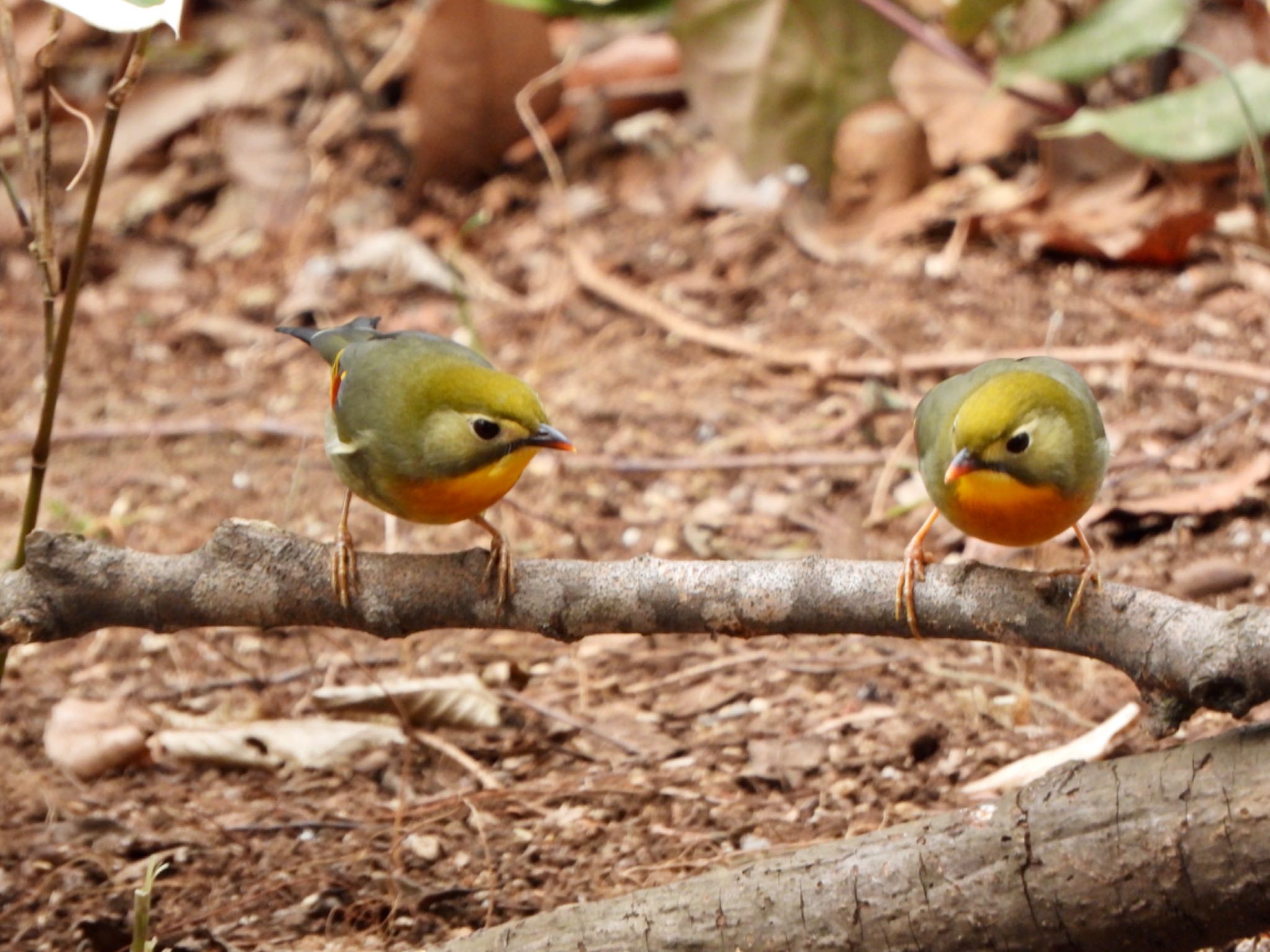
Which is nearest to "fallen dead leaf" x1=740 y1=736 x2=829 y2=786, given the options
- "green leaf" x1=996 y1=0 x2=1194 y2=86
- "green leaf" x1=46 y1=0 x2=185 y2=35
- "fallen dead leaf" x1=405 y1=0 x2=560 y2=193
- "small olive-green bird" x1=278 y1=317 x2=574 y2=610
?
"small olive-green bird" x1=278 y1=317 x2=574 y2=610

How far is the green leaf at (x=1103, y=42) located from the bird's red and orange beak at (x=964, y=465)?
338 centimetres

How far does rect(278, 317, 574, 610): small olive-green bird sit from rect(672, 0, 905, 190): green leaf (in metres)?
3.63

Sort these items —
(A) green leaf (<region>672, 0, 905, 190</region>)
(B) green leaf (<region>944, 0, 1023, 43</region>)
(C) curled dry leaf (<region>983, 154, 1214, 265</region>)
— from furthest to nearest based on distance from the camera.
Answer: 1. (A) green leaf (<region>672, 0, 905, 190</region>)
2. (C) curled dry leaf (<region>983, 154, 1214, 265</region>)
3. (B) green leaf (<region>944, 0, 1023, 43</region>)

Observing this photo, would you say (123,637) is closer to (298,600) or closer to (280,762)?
(280,762)

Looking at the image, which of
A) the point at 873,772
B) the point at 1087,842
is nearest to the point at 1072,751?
the point at 873,772

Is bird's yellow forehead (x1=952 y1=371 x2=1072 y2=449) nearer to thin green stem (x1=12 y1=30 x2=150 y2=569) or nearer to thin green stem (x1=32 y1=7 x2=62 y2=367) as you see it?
thin green stem (x1=12 y1=30 x2=150 y2=569)

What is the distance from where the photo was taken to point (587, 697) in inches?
171

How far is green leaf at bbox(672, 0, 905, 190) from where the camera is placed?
653cm

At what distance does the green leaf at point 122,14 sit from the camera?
7.75 feet

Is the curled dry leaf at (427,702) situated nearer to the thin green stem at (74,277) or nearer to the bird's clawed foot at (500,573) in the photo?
the thin green stem at (74,277)

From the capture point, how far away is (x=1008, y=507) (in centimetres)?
285

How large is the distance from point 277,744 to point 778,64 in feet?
13.1

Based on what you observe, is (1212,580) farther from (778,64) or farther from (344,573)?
(778,64)

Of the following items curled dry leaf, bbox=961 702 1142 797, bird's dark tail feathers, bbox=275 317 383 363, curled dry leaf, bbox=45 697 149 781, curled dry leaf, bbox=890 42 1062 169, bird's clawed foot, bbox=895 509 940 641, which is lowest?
curled dry leaf, bbox=45 697 149 781
